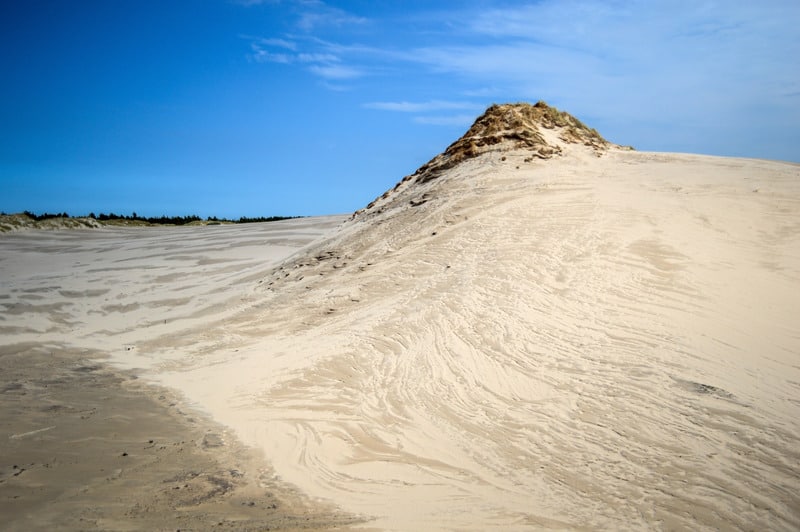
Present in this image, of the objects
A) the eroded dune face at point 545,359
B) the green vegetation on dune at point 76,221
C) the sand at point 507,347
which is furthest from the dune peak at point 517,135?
the green vegetation on dune at point 76,221

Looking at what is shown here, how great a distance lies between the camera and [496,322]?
626 centimetres

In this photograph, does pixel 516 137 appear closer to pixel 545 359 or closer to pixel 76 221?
pixel 545 359

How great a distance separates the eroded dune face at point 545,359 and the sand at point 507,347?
0.02 meters

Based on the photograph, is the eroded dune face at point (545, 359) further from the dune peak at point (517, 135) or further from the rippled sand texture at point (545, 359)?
the dune peak at point (517, 135)

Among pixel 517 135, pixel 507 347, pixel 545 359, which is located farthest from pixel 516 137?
pixel 545 359

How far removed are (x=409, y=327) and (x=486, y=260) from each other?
1.93 metres

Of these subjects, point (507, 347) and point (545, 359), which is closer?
point (545, 359)

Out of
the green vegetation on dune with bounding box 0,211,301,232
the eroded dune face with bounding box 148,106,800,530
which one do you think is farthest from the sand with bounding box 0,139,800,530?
the green vegetation on dune with bounding box 0,211,301,232

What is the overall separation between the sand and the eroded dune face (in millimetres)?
24

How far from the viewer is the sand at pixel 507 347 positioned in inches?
143

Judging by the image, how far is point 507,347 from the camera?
18.8 feet

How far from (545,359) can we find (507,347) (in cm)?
45

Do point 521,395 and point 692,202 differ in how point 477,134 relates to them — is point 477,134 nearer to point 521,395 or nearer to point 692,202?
point 692,202

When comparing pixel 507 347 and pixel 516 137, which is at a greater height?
pixel 516 137
